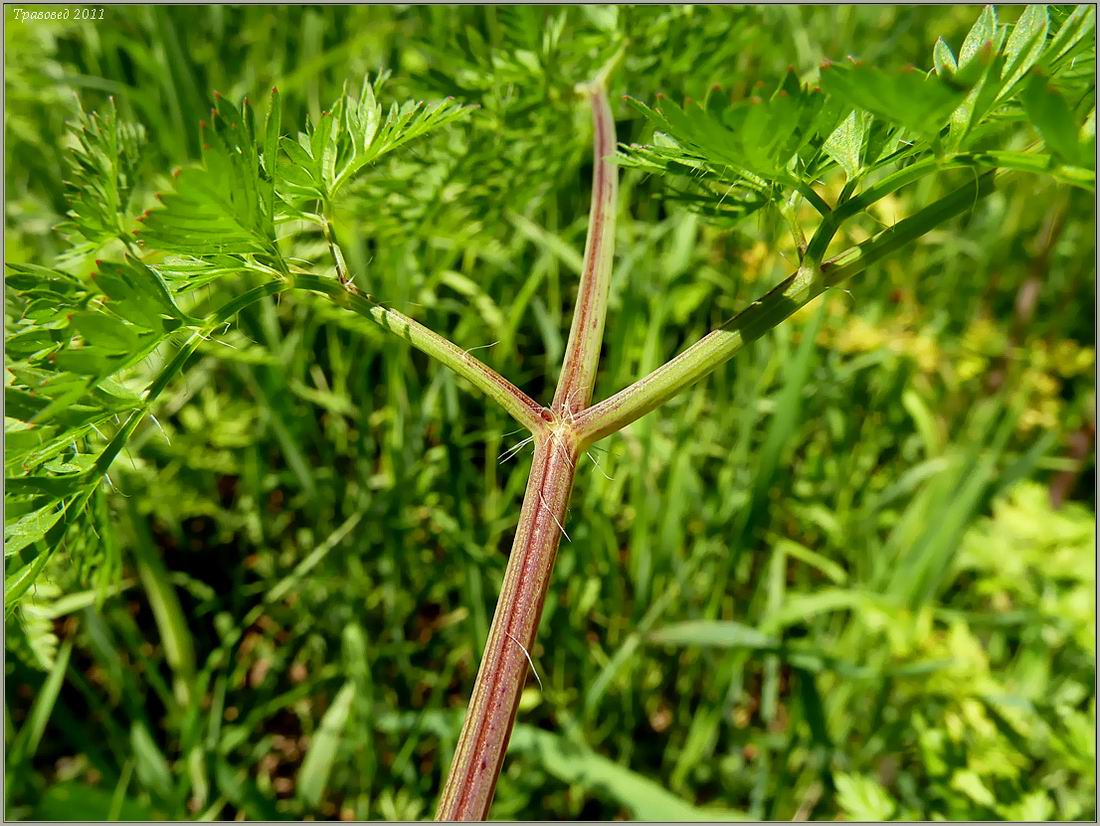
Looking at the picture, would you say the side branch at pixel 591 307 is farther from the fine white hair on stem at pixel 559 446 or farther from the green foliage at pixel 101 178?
the green foliage at pixel 101 178

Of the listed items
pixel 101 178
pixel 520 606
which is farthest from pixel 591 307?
pixel 101 178

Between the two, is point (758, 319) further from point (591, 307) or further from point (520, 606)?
point (520, 606)

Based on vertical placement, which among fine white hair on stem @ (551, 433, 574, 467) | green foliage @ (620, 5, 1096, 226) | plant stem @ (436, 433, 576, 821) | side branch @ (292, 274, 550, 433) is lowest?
plant stem @ (436, 433, 576, 821)

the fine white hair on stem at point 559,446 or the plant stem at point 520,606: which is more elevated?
the fine white hair on stem at point 559,446

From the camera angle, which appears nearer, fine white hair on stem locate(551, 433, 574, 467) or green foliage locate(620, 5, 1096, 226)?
green foliage locate(620, 5, 1096, 226)

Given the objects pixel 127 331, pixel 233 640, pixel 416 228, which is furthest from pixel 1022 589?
pixel 127 331

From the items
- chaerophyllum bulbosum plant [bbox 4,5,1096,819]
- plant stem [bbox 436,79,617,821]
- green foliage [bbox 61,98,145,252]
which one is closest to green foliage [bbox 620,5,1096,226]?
chaerophyllum bulbosum plant [bbox 4,5,1096,819]

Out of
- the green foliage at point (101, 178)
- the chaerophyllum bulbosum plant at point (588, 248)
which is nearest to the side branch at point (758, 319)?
the chaerophyllum bulbosum plant at point (588, 248)

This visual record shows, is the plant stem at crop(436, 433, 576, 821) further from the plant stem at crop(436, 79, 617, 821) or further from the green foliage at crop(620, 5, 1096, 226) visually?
the green foliage at crop(620, 5, 1096, 226)
